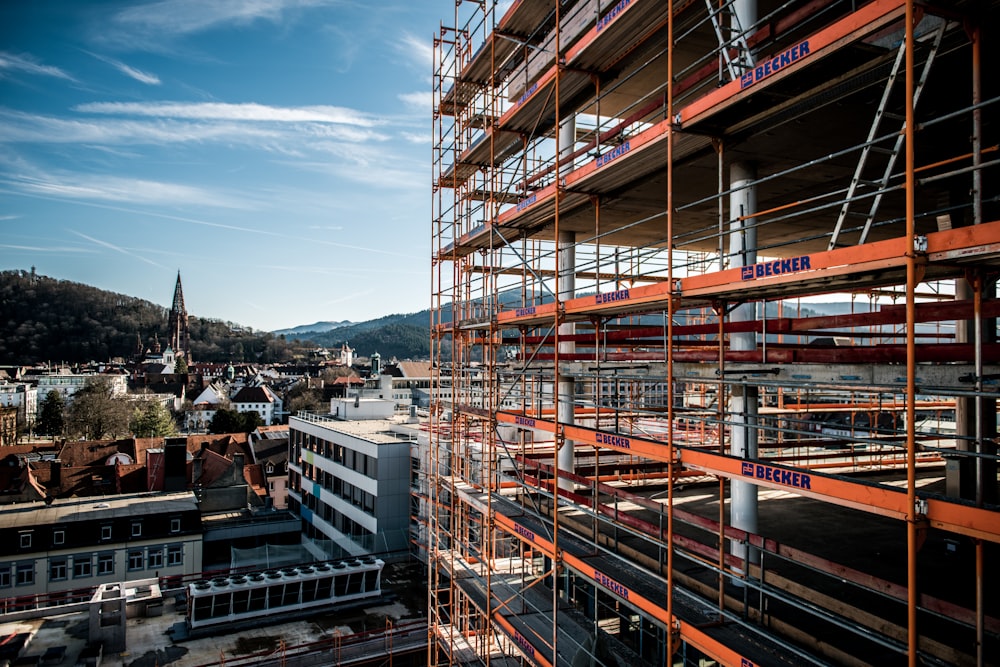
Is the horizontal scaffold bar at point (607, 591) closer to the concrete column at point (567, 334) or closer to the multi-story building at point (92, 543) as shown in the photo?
the concrete column at point (567, 334)

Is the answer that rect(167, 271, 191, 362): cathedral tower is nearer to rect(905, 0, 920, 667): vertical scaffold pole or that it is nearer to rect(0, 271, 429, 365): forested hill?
rect(0, 271, 429, 365): forested hill

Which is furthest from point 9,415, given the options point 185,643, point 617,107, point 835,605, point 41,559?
point 835,605

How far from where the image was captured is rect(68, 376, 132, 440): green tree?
57.8 meters

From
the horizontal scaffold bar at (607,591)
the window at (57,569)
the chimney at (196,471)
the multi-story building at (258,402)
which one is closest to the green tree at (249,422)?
the chimney at (196,471)

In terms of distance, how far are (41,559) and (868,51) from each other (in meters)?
32.4

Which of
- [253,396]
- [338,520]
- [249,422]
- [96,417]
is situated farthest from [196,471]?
[253,396]

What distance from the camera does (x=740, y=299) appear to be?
265 inches

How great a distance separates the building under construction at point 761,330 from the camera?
4488mm

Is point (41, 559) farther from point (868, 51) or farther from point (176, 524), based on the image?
point (868, 51)

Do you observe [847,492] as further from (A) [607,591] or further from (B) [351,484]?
(B) [351,484]

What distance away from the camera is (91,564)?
26.6 m

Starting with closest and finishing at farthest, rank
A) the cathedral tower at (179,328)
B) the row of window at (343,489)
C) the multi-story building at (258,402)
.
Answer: the row of window at (343,489), the multi-story building at (258,402), the cathedral tower at (179,328)

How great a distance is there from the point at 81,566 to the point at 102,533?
4.79ft

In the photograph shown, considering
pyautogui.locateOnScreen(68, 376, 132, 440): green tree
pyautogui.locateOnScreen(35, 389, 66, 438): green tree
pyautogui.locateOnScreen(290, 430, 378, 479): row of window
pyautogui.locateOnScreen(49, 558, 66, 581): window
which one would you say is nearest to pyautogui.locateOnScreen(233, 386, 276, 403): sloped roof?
pyautogui.locateOnScreen(35, 389, 66, 438): green tree
